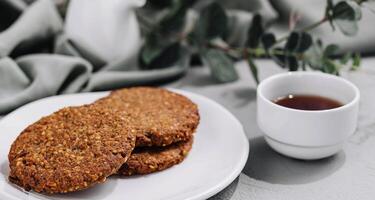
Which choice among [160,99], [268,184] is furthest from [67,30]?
[268,184]

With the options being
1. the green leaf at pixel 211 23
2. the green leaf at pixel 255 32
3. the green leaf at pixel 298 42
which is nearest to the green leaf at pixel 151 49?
the green leaf at pixel 211 23

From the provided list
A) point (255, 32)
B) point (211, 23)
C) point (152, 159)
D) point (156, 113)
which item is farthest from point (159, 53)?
point (152, 159)

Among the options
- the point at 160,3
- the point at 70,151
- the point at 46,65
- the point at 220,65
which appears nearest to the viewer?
the point at 70,151

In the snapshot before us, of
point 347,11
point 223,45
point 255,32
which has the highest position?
point 347,11

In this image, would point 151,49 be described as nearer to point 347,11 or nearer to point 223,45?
point 223,45

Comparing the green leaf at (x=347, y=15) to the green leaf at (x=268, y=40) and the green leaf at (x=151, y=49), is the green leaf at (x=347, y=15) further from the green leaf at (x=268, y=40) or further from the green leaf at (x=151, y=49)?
the green leaf at (x=151, y=49)
